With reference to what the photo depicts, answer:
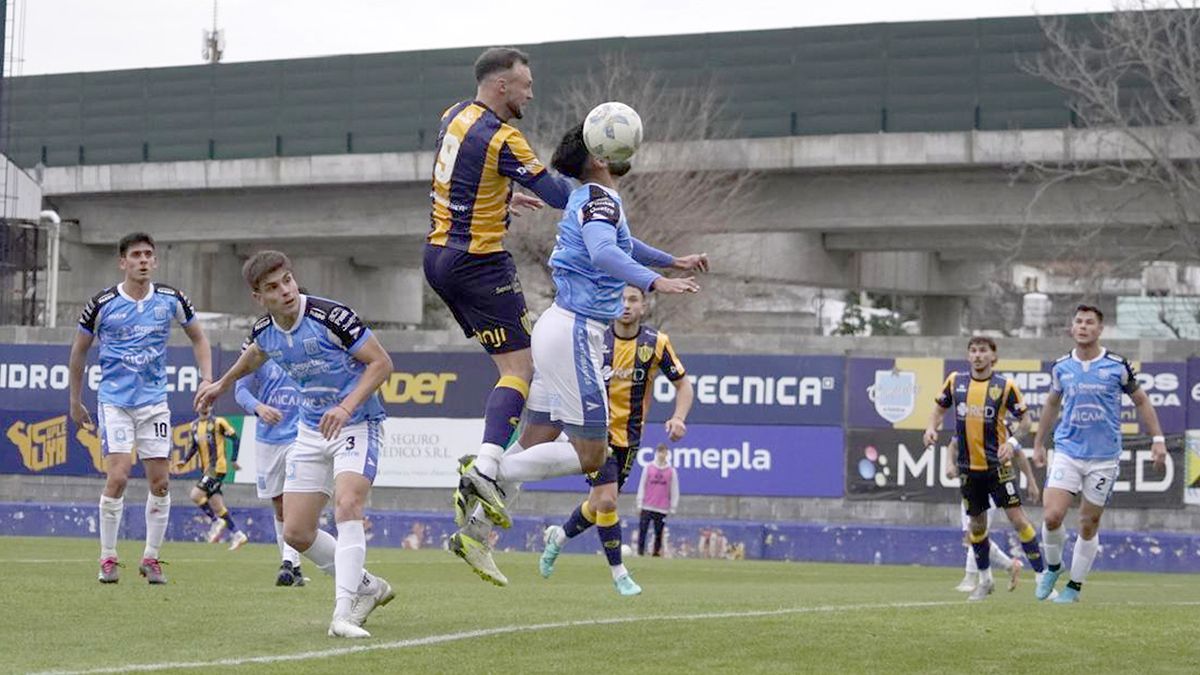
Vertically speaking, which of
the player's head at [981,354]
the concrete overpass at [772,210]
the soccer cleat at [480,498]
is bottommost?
the soccer cleat at [480,498]

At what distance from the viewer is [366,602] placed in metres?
10.5

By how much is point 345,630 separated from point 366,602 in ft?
1.72

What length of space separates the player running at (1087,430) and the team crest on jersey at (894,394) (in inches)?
414

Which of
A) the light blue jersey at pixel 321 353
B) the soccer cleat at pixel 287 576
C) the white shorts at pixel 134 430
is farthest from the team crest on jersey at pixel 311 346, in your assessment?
the soccer cleat at pixel 287 576

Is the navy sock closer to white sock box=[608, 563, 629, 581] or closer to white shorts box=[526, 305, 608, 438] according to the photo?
white shorts box=[526, 305, 608, 438]

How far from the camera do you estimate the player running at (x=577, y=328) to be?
10938 mm

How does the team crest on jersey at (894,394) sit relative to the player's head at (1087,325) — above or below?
below

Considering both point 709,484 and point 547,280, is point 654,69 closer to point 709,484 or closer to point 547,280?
point 547,280

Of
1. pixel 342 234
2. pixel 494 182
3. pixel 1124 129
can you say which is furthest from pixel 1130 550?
pixel 342 234

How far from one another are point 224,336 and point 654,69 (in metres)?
13.5

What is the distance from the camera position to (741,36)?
131 feet

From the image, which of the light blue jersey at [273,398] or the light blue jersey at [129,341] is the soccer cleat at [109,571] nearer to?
the light blue jersey at [129,341]

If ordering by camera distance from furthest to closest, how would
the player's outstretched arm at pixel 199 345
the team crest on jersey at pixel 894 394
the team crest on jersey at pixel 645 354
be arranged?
the team crest on jersey at pixel 894 394 → the team crest on jersey at pixel 645 354 → the player's outstretched arm at pixel 199 345

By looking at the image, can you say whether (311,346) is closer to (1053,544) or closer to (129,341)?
(129,341)
